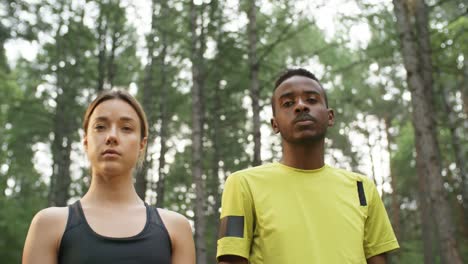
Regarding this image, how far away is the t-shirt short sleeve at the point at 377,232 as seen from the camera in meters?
2.28

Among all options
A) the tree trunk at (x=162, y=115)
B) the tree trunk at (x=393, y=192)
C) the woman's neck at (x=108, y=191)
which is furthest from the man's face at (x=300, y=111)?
the tree trunk at (x=393, y=192)

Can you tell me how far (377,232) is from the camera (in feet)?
7.59

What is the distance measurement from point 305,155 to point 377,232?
20.3 inches

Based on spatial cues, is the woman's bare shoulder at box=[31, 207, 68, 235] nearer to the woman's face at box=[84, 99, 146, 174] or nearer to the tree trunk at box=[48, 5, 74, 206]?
the woman's face at box=[84, 99, 146, 174]

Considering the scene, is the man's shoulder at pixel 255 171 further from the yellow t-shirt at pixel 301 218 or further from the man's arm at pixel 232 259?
the man's arm at pixel 232 259

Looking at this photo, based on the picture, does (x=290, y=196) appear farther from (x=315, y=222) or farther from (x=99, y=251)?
(x=99, y=251)

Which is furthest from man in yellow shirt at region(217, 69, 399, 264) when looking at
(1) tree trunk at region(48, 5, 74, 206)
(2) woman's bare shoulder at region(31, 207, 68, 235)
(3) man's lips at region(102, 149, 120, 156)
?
(1) tree trunk at region(48, 5, 74, 206)

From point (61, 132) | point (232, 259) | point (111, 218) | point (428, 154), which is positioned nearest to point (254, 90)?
point (428, 154)

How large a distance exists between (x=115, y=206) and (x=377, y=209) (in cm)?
128

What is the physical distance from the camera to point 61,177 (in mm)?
13602

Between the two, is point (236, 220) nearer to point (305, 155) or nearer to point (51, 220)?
point (305, 155)

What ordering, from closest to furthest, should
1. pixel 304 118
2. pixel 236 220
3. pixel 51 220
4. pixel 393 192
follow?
pixel 51 220
pixel 236 220
pixel 304 118
pixel 393 192

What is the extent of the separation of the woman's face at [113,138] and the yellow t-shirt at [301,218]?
501 mm

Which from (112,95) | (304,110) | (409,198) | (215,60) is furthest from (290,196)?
(409,198)
